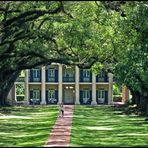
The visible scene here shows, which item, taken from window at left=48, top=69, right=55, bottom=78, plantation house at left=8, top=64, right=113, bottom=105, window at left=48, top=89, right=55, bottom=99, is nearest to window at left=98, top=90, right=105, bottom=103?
plantation house at left=8, top=64, right=113, bottom=105

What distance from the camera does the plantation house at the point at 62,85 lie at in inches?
4035

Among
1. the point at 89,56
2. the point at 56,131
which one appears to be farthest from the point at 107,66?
the point at 56,131

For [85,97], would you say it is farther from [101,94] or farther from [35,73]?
[35,73]

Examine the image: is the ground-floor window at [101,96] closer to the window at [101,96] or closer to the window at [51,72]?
the window at [101,96]

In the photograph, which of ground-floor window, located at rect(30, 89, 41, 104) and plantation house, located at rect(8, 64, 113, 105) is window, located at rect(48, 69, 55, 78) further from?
ground-floor window, located at rect(30, 89, 41, 104)

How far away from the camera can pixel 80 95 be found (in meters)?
103

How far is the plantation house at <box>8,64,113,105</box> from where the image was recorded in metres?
102

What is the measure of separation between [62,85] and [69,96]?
9.26 ft

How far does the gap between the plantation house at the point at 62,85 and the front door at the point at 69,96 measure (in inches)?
43.5

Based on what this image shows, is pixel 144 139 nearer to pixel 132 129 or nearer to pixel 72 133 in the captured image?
pixel 72 133

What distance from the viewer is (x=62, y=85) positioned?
340ft

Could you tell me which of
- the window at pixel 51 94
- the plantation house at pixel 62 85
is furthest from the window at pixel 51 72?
the window at pixel 51 94

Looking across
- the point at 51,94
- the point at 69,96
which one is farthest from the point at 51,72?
the point at 69,96

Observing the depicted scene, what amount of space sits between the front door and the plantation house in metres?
1.10
